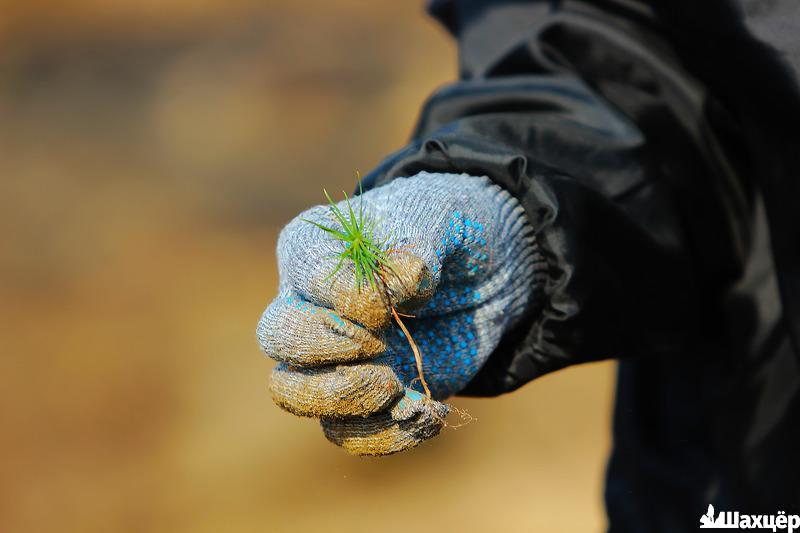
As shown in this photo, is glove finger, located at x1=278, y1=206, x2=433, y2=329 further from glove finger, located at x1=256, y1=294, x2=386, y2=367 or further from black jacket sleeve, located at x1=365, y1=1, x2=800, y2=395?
black jacket sleeve, located at x1=365, y1=1, x2=800, y2=395

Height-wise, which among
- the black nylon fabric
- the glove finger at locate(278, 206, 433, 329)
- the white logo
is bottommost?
the white logo

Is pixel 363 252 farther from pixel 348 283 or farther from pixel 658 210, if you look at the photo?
pixel 658 210

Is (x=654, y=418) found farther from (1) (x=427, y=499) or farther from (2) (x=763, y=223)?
(1) (x=427, y=499)

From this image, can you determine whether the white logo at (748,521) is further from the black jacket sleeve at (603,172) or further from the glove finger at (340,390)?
the glove finger at (340,390)

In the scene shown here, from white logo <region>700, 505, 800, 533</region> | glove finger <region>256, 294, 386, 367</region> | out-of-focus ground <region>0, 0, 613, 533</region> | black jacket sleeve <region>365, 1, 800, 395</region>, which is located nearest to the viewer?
glove finger <region>256, 294, 386, 367</region>

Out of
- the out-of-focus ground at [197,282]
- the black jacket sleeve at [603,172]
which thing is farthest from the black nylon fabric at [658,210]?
the out-of-focus ground at [197,282]

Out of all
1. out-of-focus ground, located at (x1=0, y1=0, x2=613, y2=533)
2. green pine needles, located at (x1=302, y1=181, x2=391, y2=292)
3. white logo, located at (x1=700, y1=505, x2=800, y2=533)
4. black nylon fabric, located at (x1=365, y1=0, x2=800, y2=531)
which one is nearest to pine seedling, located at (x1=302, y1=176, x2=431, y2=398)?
green pine needles, located at (x1=302, y1=181, x2=391, y2=292)

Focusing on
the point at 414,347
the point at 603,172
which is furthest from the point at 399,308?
the point at 603,172
